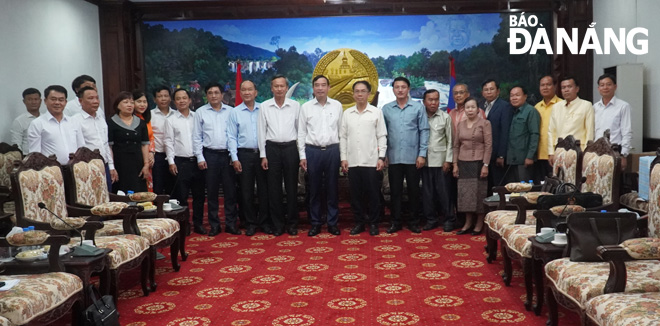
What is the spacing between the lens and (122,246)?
3.55 metres

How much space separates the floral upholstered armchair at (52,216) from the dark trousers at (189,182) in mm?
1956

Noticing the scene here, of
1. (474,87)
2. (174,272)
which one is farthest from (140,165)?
(474,87)

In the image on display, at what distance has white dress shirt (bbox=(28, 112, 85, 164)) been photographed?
444 cm

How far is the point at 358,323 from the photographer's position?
3285mm

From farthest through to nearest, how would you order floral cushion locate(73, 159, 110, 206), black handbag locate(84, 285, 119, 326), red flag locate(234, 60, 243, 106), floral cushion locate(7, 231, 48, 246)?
red flag locate(234, 60, 243, 106)
floral cushion locate(73, 159, 110, 206)
floral cushion locate(7, 231, 48, 246)
black handbag locate(84, 285, 119, 326)

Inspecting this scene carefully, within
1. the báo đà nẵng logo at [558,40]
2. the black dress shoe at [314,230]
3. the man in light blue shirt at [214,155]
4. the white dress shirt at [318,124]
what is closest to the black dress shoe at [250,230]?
the man in light blue shirt at [214,155]

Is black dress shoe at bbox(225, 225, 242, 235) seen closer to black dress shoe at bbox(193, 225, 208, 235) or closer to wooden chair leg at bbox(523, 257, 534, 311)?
black dress shoe at bbox(193, 225, 208, 235)

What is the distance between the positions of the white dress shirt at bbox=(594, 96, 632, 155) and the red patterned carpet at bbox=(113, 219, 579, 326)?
63.8 inches

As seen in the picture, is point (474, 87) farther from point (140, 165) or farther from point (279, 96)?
point (140, 165)

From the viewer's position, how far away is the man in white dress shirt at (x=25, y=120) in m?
6.18

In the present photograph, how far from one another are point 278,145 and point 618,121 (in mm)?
3164

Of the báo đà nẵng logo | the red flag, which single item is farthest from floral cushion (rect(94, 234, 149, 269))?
the báo đà nẵng logo

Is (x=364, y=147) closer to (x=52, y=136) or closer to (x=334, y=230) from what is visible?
(x=334, y=230)

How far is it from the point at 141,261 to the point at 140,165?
1648 millimetres
